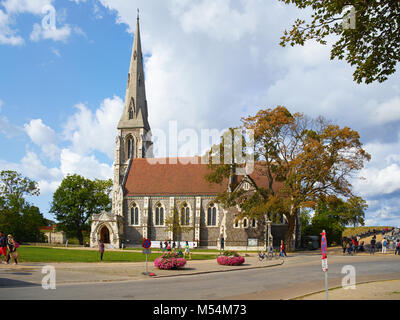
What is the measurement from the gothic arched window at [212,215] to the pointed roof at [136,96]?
717 inches

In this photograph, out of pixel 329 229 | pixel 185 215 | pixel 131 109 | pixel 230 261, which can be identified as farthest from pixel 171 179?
pixel 230 261

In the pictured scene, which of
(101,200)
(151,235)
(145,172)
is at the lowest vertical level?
(151,235)

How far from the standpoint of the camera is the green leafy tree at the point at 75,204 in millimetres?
56500

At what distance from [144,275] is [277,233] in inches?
1102

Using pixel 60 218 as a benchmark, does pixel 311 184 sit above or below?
above

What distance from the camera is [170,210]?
47.6m

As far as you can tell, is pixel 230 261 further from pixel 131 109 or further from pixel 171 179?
pixel 131 109

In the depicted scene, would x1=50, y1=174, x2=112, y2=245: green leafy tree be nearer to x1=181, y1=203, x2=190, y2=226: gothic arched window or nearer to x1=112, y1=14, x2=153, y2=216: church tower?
x1=112, y1=14, x2=153, y2=216: church tower

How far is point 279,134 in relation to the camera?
3572cm

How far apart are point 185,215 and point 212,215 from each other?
3767 millimetres

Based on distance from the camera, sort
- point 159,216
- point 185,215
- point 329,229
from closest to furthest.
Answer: point 329,229, point 185,215, point 159,216

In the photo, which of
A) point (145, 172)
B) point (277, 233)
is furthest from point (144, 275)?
point (145, 172)

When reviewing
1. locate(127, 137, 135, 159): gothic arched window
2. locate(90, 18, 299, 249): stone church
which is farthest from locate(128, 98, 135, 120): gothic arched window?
locate(90, 18, 299, 249): stone church
